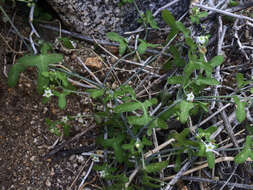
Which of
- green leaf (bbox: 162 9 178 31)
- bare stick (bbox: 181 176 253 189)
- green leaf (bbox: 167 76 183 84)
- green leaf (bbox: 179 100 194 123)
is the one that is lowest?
bare stick (bbox: 181 176 253 189)

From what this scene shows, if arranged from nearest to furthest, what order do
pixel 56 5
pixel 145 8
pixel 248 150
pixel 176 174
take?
pixel 248 150, pixel 176 174, pixel 56 5, pixel 145 8

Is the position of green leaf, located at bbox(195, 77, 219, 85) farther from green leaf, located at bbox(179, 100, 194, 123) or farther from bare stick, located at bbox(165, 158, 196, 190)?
bare stick, located at bbox(165, 158, 196, 190)

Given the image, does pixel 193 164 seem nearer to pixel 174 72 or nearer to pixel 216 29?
pixel 174 72

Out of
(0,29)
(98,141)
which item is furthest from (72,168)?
(0,29)

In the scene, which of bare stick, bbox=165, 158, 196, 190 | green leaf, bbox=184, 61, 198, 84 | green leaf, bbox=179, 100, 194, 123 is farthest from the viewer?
bare stick, bbox=165, 158, 196, 190

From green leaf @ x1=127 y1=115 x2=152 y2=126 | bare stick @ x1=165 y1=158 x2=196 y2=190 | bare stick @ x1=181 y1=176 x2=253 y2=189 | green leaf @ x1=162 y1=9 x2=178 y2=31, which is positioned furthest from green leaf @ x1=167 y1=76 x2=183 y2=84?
bare stick @ x1=181 y1=176 x2=253 y2=189

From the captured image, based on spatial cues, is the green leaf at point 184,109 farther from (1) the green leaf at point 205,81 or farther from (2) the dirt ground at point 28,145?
(2) the dirt ground at point 28,145

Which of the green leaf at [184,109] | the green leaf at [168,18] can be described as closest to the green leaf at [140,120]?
the green leaf at [184,109]

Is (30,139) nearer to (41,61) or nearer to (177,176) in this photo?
(41,61)
